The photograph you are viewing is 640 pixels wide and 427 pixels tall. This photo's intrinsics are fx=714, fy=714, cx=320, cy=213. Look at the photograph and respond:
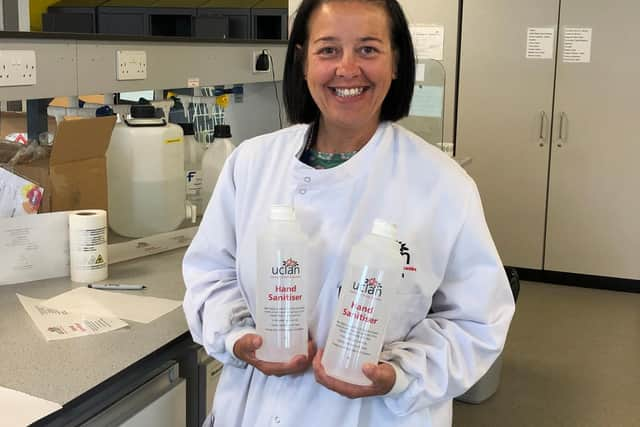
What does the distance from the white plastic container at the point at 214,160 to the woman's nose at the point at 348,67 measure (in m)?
1.30

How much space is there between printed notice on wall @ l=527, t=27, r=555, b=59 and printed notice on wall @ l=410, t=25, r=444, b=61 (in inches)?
20.9

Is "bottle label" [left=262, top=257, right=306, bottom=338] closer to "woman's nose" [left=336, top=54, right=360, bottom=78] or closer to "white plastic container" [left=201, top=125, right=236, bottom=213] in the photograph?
"woman's nose" [left=336, top=54, right=360, bottom=78]

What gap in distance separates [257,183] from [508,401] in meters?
2.14

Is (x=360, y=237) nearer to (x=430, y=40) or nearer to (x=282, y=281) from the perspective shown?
(x=282, y=281)

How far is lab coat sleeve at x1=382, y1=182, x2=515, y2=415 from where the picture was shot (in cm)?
111

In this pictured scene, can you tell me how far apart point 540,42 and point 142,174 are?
10.1 ft

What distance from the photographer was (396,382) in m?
1.06

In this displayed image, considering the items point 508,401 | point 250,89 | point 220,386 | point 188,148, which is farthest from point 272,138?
point 508,401

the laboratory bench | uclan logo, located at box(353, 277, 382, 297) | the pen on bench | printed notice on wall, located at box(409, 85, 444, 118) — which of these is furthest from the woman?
Answer: printed notice on wall, located at box(409, 85, 444, 118)

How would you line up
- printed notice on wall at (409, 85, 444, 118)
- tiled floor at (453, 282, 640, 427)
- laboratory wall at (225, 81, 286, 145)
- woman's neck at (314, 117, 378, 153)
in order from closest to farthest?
woman's neck at (314, 117, 378, 153) < tiled floor at (453, 282, 640, 427) < laboratory wall at (225, 81, 286, 145) < printed notice on wall at (409, 85, 444, 118)

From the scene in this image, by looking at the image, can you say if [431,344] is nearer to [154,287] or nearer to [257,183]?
[257,183]

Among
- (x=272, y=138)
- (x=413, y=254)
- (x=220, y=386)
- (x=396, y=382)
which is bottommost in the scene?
(x=220, y=386)

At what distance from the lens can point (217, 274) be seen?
1.26m

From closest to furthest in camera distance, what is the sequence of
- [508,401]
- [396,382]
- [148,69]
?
[396,382], [148,69], [508,401]
